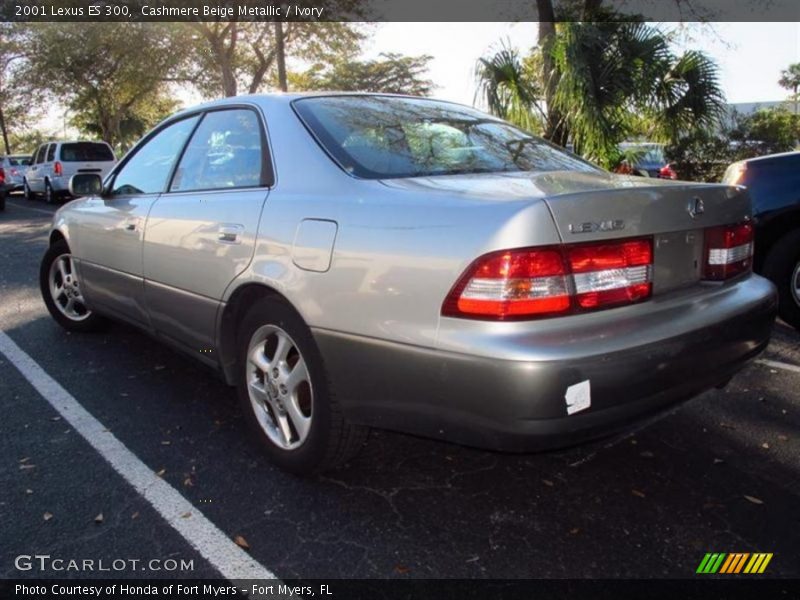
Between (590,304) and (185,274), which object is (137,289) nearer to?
(185,274)

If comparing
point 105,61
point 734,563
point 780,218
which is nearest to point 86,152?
point 105,61

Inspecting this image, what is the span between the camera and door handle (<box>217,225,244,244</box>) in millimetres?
2885

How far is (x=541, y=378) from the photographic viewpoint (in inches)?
78.0

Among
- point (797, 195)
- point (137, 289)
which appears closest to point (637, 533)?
point (137, 289)

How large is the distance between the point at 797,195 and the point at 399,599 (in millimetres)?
4173

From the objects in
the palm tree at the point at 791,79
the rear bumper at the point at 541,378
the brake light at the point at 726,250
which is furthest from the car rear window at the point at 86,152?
the palm tree at the point at 791,79

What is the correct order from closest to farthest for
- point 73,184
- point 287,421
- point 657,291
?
point 657,291 < point 287,421 < point 73,184

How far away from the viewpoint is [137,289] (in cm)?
375

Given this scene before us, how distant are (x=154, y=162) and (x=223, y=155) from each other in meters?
0.88

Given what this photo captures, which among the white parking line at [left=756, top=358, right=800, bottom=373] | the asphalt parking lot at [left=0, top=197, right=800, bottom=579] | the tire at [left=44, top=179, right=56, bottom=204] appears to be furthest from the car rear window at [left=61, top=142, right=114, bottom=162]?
the white parking line at [left=756, top=358, right=800, bottom=373]

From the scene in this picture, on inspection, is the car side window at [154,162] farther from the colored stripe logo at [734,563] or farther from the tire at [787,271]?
the tire at [787,271]

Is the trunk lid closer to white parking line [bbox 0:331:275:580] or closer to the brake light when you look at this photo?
the brake light

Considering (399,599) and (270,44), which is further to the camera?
(270,44)

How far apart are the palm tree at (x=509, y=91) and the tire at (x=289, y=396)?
23.0ft
